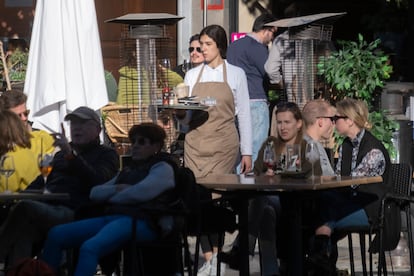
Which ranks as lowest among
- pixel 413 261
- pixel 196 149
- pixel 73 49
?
pixel 413 261

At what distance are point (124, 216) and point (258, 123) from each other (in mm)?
3629

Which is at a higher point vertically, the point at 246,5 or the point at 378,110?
the point at 246,5

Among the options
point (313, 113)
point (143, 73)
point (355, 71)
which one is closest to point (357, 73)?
point (355, 71)

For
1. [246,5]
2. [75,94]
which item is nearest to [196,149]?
[75,94]

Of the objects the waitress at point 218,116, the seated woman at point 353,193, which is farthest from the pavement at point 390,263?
the seated woman at point 353,193

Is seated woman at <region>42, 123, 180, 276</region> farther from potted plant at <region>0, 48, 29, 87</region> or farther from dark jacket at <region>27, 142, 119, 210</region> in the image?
potted plant at <region>0, 48, 29, 87</region>

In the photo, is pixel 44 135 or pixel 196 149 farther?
pixel 196 149

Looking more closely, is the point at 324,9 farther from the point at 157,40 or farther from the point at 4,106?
the point at 4,106

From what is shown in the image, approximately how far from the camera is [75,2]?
→ 34.9 ft

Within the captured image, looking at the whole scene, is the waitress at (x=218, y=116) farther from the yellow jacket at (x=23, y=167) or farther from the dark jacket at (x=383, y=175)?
the yellow jacket at (x=23, y=167)

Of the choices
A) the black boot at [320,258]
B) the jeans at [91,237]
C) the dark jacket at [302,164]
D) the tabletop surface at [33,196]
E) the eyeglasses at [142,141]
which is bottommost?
the black boot at [320,258]

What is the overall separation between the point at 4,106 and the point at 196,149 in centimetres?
155

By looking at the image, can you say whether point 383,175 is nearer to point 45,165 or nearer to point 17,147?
point 45,165

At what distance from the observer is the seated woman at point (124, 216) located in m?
7.93
